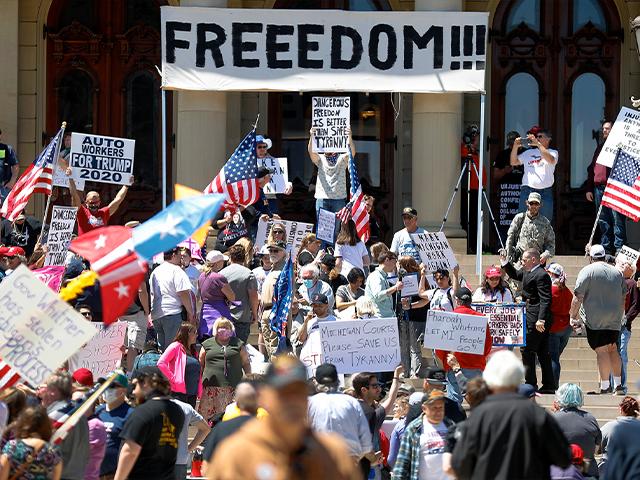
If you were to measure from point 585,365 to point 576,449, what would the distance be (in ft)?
20.0

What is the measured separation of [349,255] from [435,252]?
34.8 inches

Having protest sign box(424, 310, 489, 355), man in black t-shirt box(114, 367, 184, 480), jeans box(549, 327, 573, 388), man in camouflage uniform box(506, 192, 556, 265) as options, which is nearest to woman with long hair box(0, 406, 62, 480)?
man in black t-shirt box(114, 367, 184, 480)

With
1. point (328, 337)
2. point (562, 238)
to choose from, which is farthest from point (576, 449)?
point (562, 238)

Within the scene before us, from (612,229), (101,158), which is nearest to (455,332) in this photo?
→ (612,229)

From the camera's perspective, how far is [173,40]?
70.5 feet

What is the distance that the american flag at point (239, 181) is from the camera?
66.8ft

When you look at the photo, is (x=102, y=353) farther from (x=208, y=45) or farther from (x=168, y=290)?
(x=208, y=45)

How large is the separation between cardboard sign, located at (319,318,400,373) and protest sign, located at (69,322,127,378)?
171 centimetres

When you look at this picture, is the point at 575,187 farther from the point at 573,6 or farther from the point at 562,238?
the point at 573,6

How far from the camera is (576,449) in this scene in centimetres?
1270

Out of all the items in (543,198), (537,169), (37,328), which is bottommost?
(37,328)

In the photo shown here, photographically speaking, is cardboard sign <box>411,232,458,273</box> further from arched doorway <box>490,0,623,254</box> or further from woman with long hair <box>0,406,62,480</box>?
woman with long hair <box>0,406,62,480</box>

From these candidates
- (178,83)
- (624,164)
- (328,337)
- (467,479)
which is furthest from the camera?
(178,83)

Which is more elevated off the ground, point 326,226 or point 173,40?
point 173,40
